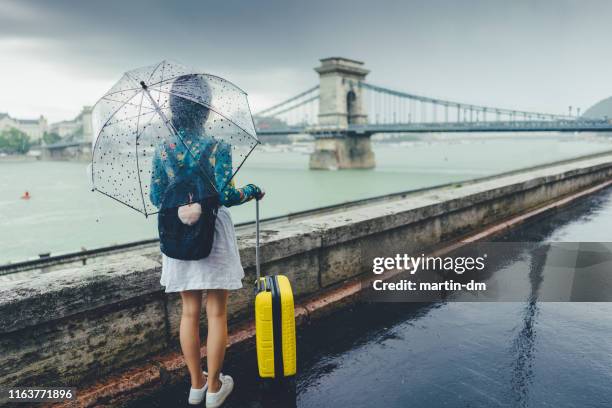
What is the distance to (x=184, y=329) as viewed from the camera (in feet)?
7.07

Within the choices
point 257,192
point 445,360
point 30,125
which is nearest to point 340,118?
point 445,360

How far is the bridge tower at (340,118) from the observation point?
5494 cm

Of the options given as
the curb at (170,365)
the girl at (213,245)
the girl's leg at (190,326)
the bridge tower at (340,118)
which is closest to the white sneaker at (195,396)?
the girl at (213,245)

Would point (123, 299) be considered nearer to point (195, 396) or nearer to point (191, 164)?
point (195, 396)

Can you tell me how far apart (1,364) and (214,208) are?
106 centimetres

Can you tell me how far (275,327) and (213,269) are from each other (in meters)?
0.38

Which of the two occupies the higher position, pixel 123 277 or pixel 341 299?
pixel 123 277

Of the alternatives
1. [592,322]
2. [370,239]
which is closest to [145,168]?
[370,239]

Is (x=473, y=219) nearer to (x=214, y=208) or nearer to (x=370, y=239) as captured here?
(x=370, y=239)

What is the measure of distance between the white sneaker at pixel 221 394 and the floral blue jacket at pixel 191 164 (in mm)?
859

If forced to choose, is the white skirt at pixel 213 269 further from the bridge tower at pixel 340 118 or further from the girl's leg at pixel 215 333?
the bridge tower at pixel 340 118

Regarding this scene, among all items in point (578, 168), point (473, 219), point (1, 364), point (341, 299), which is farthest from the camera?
point (578, 168)

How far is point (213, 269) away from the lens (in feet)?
6.93

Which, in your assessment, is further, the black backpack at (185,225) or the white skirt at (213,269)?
the white skirt at (213,269)
